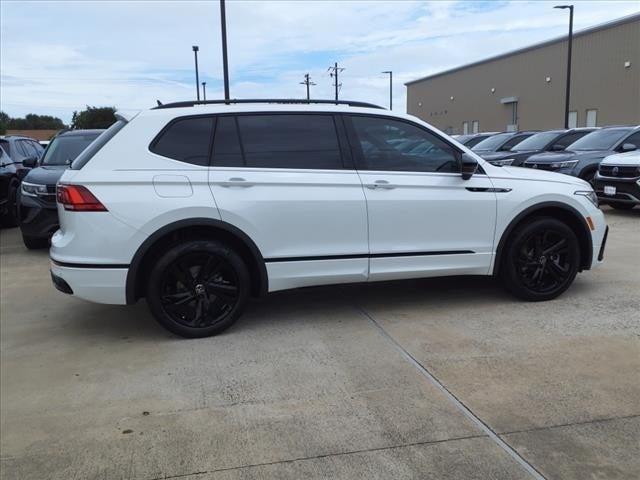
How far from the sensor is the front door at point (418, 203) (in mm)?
4744

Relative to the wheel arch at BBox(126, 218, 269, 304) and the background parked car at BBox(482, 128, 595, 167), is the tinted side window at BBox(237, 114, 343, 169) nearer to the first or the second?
the wheel arch at BBox(126, 218, 269, 304)

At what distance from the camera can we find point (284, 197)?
4496 mm

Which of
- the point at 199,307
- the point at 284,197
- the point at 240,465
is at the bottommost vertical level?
the point at 240,465

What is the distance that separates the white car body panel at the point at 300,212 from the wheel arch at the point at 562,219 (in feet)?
0.14

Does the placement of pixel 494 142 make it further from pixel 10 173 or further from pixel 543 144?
pixel 10 173

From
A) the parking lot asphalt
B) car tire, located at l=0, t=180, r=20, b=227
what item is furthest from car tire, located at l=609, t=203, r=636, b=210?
car tire, located at l=0, t=180, r=20, b=227

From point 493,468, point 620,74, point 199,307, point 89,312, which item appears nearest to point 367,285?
point 199,307

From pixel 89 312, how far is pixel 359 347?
103 inches

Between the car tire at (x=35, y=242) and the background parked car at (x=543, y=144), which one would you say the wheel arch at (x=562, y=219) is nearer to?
the car tire at (x=35, y=242)

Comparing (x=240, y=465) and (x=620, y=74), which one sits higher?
(x=620, y=74)

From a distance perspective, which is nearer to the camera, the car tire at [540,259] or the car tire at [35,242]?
the car tire at [540,259]

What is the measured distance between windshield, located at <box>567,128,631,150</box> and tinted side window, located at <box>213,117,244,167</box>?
976cm

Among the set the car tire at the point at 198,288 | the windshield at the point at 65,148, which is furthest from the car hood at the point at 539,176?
the windshield at the point at 65,148

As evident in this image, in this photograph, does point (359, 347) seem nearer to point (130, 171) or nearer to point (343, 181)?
Result: point (343, 181)
